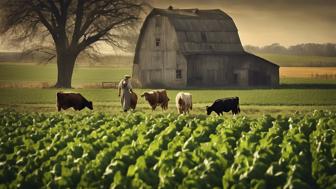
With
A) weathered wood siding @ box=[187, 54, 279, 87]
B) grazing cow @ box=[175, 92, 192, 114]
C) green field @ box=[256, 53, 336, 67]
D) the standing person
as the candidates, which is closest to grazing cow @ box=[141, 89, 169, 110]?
the standing person

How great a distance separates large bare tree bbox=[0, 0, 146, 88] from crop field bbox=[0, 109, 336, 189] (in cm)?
2679

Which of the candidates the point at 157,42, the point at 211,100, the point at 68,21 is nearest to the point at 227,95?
the point at 211,100

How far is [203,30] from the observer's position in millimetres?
41719

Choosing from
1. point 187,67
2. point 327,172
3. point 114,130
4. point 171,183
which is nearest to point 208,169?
point 171,183

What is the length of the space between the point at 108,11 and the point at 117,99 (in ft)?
34.2

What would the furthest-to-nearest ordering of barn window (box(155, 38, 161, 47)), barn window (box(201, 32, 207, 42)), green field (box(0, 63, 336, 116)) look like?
barn window (box(155, 38, 161, 47))
barn window (box(201, 32, 207, 42))
green field (box(0, 63, 336, 116))

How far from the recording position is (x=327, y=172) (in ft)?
33.6

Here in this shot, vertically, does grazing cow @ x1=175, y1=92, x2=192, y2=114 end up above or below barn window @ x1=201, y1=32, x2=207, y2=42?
below

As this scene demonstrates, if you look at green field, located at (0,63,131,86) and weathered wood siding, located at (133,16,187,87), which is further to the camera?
Answer: green field, located at (0,63,131,86)

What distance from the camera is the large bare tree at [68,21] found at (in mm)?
40781

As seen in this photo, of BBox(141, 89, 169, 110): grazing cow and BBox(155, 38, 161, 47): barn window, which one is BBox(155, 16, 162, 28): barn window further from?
BBox(141, 89, 169, 110): grazing cow

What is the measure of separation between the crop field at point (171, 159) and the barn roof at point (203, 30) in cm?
2685

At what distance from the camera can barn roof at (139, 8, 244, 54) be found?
4125cm

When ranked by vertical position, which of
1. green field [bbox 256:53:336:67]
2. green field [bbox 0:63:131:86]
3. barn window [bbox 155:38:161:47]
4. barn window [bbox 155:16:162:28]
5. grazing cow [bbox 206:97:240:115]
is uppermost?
barn window [bbox 155:16:162:28]
